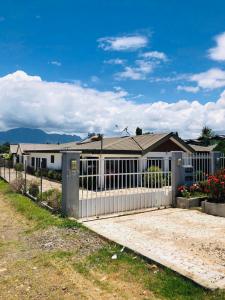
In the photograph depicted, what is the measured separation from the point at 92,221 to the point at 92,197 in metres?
1.06

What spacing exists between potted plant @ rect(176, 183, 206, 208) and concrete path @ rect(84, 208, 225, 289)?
2.00ft

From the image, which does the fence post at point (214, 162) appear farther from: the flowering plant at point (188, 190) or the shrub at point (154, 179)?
the shrub at point (154, 179)

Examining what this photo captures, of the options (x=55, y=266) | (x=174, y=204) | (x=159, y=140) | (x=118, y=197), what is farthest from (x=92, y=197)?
(x=159, y=140)

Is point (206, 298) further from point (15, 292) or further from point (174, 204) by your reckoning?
point (174, 204)

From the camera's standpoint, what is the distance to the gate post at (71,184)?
32.1 feet

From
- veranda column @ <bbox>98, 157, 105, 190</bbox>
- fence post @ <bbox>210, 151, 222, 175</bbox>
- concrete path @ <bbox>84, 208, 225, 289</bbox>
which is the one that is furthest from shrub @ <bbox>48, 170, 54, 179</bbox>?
concrete path @ <bbox>84, 208, 225, 289</bbox>

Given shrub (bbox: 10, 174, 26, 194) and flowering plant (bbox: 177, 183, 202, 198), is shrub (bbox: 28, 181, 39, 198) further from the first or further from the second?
flowering plant (bbox: 177, 183, 202, 198)

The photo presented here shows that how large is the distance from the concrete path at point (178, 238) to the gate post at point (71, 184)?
0.78 m

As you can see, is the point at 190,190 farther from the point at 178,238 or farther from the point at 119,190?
the point at 178,238

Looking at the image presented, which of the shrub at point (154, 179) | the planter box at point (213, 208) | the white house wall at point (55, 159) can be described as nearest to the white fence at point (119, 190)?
the shrub at point (154, 179)

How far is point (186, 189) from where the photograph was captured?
12500mm

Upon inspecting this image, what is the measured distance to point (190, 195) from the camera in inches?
488

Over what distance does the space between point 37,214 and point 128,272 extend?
19.1ft

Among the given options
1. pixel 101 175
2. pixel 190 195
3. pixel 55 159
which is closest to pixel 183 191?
pixel 190 195
